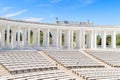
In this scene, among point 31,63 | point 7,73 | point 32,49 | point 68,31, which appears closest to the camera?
point 7,73

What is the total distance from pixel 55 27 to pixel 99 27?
10.3m

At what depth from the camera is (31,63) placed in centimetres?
3928

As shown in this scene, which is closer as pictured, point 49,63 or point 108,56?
point 49,63

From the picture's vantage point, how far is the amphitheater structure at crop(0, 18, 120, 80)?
3478 cm

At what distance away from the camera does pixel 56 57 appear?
1815 inches

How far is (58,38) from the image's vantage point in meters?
59.1

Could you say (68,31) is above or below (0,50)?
above

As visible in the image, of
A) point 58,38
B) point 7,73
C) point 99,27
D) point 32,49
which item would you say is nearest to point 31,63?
point 7,73

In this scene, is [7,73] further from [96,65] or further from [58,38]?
[58,38]

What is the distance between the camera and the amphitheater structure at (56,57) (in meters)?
34.8

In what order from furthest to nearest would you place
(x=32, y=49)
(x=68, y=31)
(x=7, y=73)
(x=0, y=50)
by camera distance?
(x=68, y=31) → (x=32, y=49) → (x=0, y=50) → (x=7, y=73)

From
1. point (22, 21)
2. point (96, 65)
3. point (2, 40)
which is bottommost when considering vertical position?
point (96, 65)

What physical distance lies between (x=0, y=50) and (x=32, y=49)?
775 cm

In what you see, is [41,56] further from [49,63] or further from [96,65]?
[96,65]
